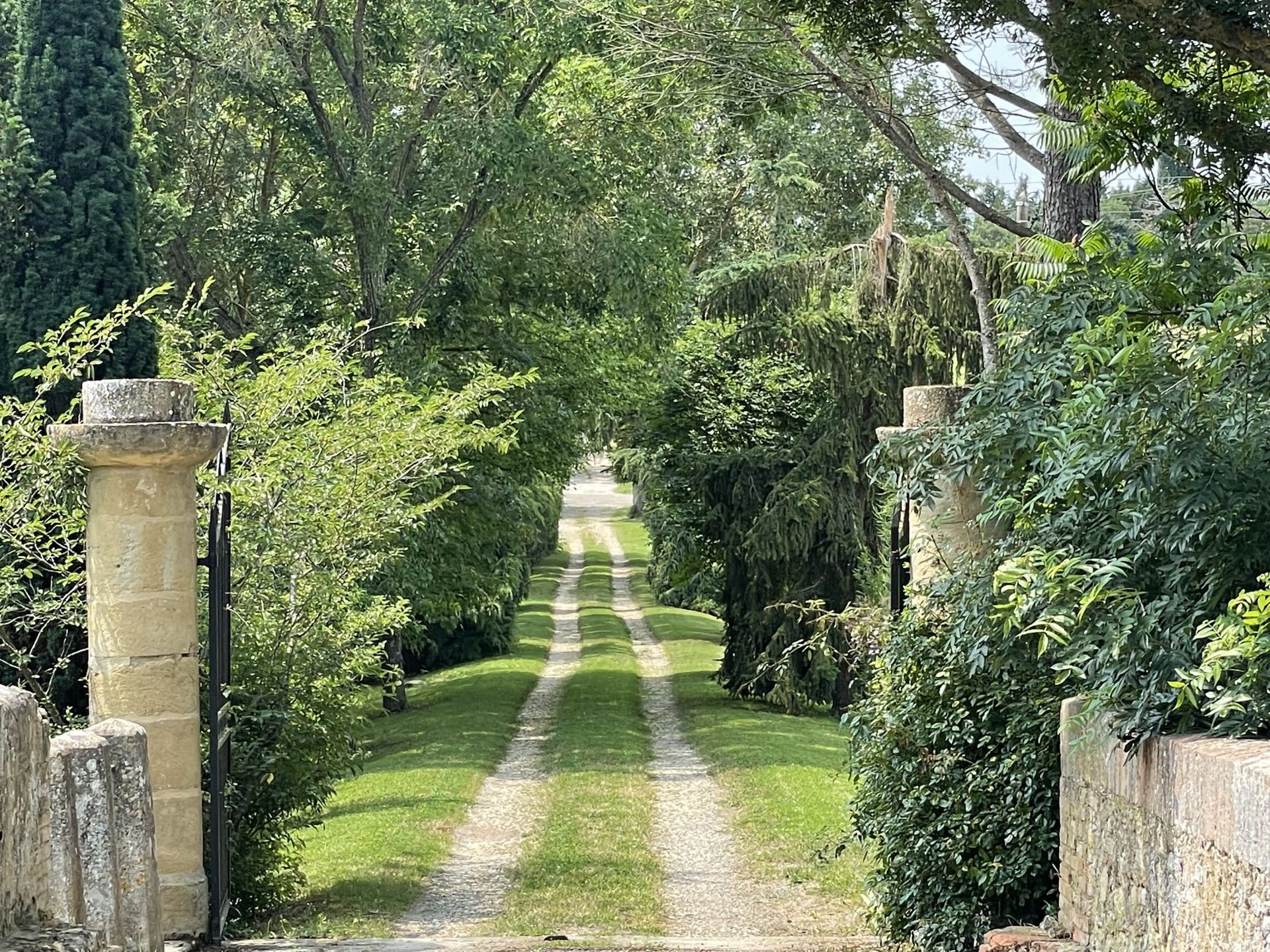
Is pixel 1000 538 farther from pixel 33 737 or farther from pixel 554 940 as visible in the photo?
pixel 33 737

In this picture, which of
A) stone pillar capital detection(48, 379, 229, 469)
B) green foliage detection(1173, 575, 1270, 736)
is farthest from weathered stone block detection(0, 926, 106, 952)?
stone pillar capital detection(48, 379, 229, 469)

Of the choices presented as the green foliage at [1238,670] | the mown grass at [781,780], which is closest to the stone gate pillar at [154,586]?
the mown grass at [781,780]

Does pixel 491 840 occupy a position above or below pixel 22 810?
below

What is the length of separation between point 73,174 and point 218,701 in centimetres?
771

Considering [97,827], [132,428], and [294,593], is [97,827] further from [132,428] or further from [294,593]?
[294,593]

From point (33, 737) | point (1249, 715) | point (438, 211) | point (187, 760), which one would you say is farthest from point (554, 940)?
point (438, 211)

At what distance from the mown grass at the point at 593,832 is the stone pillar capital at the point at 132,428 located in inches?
153

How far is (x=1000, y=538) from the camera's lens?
8.82 meters

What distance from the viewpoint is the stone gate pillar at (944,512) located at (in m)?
8.89

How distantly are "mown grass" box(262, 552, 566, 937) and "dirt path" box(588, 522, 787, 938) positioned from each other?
1.98m

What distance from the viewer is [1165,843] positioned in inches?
211

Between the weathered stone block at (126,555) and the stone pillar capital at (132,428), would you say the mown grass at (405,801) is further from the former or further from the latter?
the stone pillar capital at (132,428)

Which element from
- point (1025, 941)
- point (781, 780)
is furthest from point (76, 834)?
point (781, 780)

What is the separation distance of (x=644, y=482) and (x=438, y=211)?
708 cm
